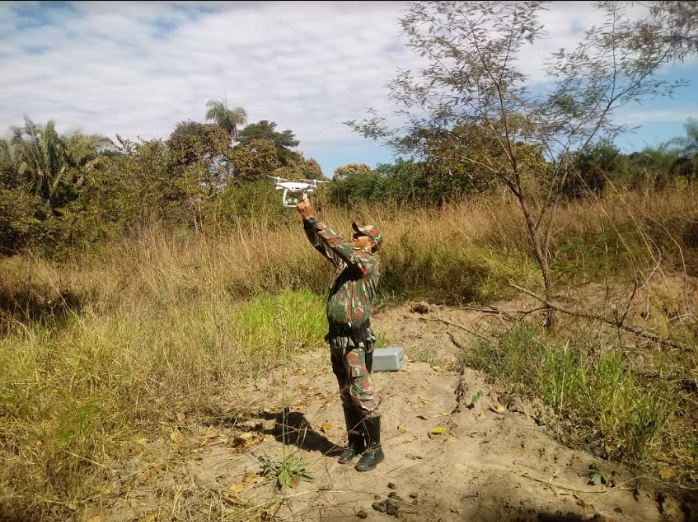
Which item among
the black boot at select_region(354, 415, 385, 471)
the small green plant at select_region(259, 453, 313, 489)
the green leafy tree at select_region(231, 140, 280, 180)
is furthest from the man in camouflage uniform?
the green leafy tree at select_region(231, 140, 280, 180)

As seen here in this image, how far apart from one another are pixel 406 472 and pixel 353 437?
42 cm

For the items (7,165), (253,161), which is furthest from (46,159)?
(253,161)

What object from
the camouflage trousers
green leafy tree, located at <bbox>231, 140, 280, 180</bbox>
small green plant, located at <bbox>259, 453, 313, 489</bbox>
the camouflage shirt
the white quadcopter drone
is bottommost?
small green plant, located at <bbox>259, 453, 313, 489</bbox>

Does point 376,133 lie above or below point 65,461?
above

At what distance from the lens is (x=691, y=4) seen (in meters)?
1.97

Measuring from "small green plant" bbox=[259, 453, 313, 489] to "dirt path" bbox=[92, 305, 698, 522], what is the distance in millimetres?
58

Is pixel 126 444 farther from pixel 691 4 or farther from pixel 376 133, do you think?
pixel 376 133

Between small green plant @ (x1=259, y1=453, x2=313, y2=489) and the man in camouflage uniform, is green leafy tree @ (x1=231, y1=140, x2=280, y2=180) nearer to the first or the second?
the man in camouflage uniform

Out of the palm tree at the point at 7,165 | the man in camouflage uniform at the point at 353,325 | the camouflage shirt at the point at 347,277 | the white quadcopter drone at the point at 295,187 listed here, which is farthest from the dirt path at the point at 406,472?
the palm tree at the point at 7,165

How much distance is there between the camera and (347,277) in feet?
10.3

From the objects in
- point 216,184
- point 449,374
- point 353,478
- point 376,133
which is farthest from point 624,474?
point 216,184

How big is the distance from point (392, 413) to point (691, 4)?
3.24 metres

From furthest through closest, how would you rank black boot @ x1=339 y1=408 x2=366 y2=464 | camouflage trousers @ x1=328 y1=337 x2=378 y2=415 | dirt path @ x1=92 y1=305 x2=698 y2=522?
black boot @ x1=339 y1=408 x2=366 y2=464
camouflage trousers @ x1=328 y1=337 x2=378 y2=415
dirt path @ x1=92 y1=305 x2=698 y2=522

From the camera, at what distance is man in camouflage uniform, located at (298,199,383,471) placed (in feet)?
9.86
